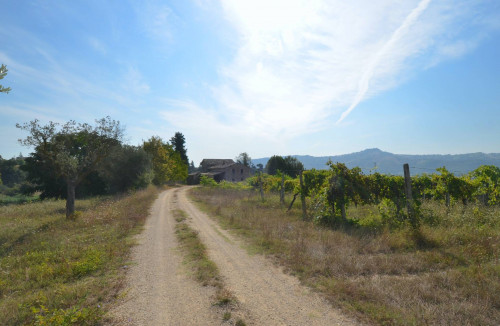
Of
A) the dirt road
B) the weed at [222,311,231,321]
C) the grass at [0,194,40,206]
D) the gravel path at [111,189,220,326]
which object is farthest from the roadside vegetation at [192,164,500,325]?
the grass at [0,194,40,206]

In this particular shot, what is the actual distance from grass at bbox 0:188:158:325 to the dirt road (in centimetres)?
57

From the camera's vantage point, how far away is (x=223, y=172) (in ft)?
208

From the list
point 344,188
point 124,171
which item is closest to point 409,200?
point 344,188

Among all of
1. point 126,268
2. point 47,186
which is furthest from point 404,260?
point 47,186

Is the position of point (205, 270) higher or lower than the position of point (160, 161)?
lower

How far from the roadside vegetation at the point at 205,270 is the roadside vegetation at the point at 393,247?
187 centimetres

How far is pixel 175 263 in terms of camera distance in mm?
7297

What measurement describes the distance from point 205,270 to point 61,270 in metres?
3.92

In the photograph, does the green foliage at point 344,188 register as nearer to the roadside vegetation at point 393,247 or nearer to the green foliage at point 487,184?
the roadside vegetation at point 393,247

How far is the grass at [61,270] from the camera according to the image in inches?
180

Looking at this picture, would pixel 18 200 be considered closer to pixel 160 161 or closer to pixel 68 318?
pixel 160 161

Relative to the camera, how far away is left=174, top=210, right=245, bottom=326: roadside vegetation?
4621mm

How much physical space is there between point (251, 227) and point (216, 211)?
5.49 m

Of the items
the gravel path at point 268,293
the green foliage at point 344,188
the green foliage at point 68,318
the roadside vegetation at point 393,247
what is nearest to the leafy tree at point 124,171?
the roadside vegetation at point 393,247
